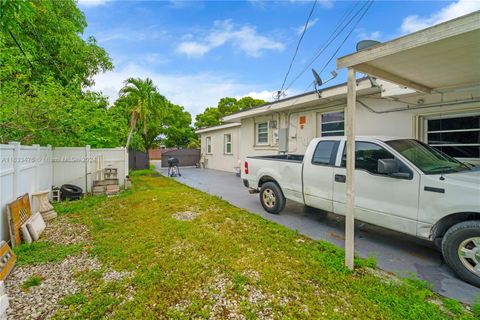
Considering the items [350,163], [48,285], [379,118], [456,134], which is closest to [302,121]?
[379,118]

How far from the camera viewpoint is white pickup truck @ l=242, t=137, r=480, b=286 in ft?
8.55

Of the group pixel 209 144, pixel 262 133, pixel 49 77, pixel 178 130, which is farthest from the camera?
pixel 178 130

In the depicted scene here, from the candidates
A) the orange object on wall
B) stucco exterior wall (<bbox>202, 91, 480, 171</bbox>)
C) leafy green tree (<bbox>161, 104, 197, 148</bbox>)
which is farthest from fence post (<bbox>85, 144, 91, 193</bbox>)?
leafy green tree (<bbox>161, 104, 197, 148</bbox>)

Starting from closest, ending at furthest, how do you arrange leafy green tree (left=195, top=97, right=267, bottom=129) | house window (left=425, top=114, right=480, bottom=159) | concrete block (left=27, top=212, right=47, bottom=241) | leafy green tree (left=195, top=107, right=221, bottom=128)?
concrete block (left=27, top=212, right=47, bottom=241) < house window (left=425, top=114, right=480, bottom=159) < leafy green tree (left=195, top=97, right=267, bottom=129) < leafy green tree (left=195, top=107, right=221, bottom=128)

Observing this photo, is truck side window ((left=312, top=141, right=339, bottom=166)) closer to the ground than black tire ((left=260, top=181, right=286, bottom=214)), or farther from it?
farther from it

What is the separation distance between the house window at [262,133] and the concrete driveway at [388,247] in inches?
182

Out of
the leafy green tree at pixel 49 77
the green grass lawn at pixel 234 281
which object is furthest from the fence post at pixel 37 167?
the green grass lawn at pixel 234 281

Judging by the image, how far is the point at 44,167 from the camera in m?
6.27

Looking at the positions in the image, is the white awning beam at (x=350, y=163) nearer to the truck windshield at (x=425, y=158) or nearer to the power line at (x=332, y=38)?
the truck windshield at (x=425, y=158)

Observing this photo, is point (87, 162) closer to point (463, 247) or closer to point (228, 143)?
point (228, 143)

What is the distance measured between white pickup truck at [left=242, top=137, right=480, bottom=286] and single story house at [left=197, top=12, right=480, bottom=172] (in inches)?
59.5

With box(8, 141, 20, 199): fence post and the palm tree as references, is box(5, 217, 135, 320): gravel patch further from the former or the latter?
the palm tree

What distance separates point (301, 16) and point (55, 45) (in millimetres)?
10478

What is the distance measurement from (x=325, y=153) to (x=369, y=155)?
2.60 feet
